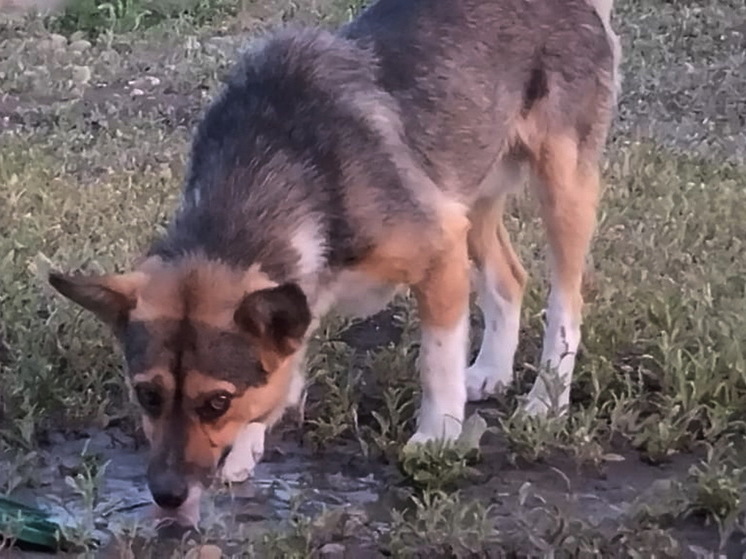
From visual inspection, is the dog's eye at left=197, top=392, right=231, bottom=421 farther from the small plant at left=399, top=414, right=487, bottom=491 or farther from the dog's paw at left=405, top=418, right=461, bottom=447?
Result: the dog's paw at left=405, top=418, right=461, bottom=447

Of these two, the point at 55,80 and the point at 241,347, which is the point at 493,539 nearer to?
the point at 241,347

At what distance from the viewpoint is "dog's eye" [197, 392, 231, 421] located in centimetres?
395

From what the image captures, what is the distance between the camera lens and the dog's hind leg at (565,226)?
5.50m

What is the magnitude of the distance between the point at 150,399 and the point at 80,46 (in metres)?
8.81

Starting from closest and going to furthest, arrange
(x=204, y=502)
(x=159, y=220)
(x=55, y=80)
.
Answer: (x=204, y=502) < (x=159, y=220) < (x=55, y=80)

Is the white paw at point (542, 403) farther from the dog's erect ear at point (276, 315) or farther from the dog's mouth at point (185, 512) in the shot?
the dog's mouth at point (185, 512)

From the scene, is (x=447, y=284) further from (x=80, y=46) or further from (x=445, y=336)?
(x=80, y=46)

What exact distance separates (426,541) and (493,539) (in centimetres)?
19

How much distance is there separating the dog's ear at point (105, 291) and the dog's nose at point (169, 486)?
19.5 inches

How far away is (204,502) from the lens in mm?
4367

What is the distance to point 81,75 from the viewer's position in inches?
436

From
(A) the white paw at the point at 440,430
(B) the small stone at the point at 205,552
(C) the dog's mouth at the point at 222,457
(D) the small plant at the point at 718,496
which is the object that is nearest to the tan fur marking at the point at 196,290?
(C) the dog's mouth at the point at 222,457

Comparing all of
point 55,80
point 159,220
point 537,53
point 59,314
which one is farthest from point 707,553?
point 55,80

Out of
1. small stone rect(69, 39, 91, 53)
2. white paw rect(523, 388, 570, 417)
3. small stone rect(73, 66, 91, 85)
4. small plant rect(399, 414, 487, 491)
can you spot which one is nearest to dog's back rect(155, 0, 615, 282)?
small plant rect(399, 414, 487, 491)
